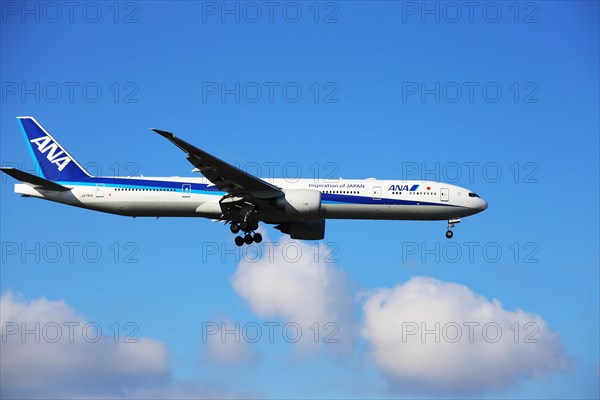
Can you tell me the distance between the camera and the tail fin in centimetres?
4994

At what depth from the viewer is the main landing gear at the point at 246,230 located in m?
49.3

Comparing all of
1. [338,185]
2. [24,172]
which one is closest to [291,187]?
[338,185]

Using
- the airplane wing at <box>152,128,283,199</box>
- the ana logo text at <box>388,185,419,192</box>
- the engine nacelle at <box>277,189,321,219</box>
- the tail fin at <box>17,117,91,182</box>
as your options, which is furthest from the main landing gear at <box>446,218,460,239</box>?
the tail fin at <box>17,117,91,182</box>

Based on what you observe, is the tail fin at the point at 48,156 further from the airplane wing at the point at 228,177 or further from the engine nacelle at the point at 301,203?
the engine nacelle at the point at 301,203

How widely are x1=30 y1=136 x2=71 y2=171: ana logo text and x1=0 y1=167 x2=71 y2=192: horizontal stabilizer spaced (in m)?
1.73

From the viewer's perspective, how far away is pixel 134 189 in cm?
4831

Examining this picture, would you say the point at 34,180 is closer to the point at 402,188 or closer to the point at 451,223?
the point at 402,188

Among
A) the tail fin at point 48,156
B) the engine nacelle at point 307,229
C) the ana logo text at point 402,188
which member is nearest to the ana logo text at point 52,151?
the tail fin at point 48,156

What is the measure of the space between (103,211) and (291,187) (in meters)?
10.1

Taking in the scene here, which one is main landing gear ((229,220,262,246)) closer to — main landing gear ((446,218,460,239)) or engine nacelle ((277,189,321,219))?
engine nacelle ((277,189,321,219))

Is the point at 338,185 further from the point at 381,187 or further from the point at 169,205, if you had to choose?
the point at 169,205

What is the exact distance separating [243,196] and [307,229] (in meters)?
5.84

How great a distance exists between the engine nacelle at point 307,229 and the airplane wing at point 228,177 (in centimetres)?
532

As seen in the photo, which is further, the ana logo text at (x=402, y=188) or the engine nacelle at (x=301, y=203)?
the ana logo text at (x=402, y=188)
